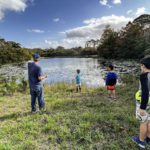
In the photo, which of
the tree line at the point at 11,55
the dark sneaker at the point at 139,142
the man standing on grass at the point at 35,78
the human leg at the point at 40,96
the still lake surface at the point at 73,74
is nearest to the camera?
the dark sneaker at the point at 139,142

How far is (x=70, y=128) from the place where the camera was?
17.2 ft

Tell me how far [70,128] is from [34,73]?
2181mm

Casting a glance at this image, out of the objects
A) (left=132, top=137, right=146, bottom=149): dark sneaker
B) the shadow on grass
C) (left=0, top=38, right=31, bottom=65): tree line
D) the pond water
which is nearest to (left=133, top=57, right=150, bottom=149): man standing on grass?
(left=132, top=137, right=146, bottom=149): dark sneaker

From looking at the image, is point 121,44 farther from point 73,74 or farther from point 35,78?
point 35,78

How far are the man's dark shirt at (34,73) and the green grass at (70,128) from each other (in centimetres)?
92

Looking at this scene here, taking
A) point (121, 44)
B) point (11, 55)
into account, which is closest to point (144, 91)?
point (121, 44)

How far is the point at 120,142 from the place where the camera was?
14.7ft

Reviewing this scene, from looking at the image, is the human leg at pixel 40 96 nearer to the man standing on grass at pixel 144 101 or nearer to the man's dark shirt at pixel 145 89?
the man standing on grass at pixel 144 101

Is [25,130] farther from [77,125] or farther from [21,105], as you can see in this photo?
[21,105]

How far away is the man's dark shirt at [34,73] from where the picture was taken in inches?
260

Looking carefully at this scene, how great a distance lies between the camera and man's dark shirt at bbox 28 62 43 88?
660 cm

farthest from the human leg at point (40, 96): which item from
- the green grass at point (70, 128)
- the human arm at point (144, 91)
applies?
the human arm at point (144, 91)

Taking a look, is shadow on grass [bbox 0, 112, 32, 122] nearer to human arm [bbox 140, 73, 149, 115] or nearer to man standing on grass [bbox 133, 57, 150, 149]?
man standing on grass [bbox 133, 57, 150, 149]

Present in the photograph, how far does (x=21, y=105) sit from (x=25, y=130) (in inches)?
111
